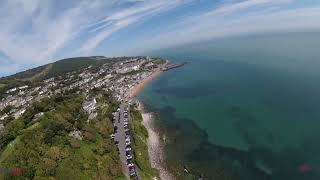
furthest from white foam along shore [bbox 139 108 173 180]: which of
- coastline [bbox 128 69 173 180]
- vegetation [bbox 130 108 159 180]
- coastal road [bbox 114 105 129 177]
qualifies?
coastal road [bbox 114 105 129 177]

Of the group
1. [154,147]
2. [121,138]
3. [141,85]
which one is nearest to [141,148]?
[154,147]

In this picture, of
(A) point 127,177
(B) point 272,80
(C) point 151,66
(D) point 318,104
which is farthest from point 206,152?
(C) point 151,66

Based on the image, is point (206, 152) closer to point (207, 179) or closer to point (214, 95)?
point (207, 179)

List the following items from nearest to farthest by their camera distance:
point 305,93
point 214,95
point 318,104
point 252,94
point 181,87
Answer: point 318,104
point 305,93
point 252,94
point 214,95
point 181,87

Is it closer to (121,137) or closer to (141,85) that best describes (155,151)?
(121,137)

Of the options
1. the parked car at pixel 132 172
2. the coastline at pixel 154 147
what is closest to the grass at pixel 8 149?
the parked car at pixel 132 172

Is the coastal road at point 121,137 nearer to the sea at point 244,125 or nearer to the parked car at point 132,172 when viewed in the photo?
the parked car at point 132,172
